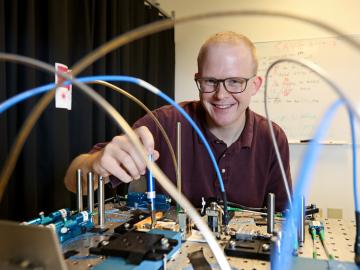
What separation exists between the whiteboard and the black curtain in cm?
140

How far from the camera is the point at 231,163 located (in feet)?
5.00

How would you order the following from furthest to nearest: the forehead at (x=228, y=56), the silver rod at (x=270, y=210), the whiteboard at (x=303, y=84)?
the whiteboard at (x=303, y=84) < the forehead at (x=228, y=56) < the silver rod at (x=270, y=210)

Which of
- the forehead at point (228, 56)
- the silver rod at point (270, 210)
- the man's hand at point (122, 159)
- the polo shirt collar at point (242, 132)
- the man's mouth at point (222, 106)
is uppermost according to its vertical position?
the forehead at point (228, 56)

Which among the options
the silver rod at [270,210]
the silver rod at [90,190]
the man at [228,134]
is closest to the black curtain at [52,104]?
the man at [228,134]

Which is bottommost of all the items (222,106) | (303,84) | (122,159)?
(122,159)

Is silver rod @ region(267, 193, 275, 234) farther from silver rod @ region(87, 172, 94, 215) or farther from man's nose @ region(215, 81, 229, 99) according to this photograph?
man's nose @ region(215, 81, 229, 99)

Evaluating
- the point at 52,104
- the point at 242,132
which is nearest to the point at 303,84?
the point at 242,132

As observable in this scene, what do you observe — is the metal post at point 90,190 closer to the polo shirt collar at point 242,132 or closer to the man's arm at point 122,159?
the man's arm at point 122,159

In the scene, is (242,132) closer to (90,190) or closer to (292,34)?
(90,190)

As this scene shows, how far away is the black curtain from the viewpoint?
Result: 1.44 meters

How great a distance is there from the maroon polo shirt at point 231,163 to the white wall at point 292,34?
4.15 feet

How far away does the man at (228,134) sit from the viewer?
138 cm

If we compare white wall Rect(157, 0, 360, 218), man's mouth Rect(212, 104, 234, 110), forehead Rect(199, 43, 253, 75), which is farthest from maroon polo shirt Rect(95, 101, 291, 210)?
white wall Rect(157, 0, 360, 218)

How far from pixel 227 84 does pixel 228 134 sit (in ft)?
0.95
